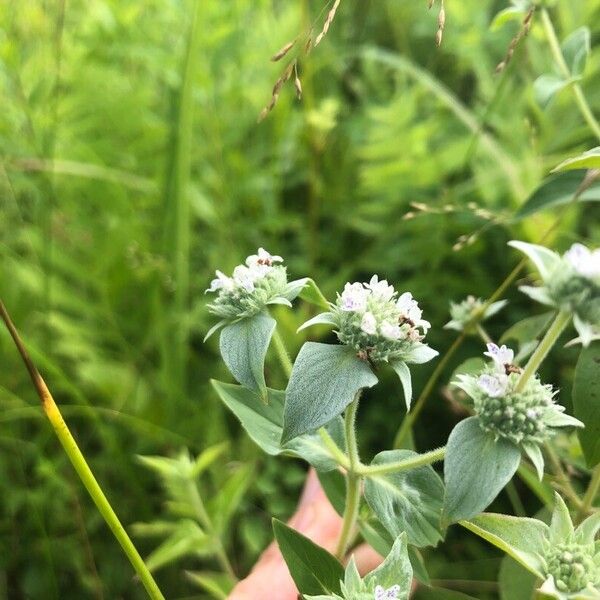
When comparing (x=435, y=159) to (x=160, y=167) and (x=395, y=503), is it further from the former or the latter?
(x=395, y=503)

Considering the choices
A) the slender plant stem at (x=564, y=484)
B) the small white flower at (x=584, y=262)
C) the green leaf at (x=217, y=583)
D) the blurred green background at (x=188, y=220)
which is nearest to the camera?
the small white flower at (x=584, y=262)

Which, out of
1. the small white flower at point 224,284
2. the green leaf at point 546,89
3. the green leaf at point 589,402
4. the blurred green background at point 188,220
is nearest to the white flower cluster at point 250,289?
the small white flower at point 224,284

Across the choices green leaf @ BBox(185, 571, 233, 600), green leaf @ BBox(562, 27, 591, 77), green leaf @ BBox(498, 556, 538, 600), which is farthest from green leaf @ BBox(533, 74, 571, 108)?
green leaf @ BBox(185, 571, 233, 600)

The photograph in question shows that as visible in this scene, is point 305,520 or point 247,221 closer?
point 305,520

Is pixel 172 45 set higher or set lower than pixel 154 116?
higher

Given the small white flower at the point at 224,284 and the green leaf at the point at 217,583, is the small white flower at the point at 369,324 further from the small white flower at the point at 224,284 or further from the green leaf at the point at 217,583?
the green leaf at the point at 217,583

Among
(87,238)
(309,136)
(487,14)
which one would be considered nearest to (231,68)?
(309,136)
